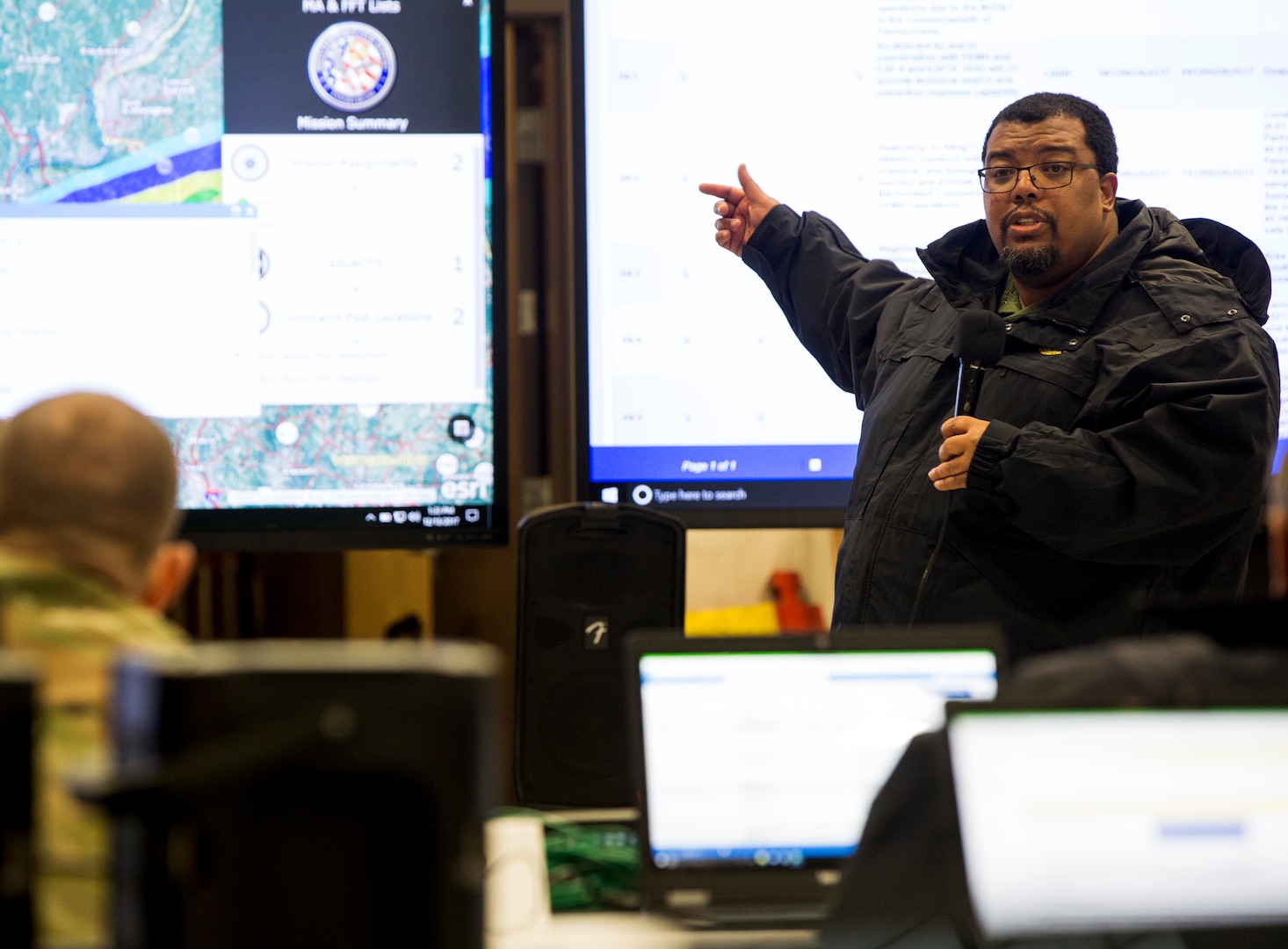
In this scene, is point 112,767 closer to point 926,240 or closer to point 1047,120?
point 1047,120

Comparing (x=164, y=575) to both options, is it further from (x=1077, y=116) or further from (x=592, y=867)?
(x=1077, y=116)

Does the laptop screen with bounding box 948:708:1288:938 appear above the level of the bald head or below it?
below

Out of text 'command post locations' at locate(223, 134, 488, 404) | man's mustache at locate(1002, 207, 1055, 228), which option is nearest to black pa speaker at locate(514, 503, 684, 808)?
text 'command post locations' at locate(223, 134, 488, 404)

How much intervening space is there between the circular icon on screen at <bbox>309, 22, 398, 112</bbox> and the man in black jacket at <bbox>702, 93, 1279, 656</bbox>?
4.19 feet

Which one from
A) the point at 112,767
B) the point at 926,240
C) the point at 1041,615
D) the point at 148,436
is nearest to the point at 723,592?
the point at 926,240

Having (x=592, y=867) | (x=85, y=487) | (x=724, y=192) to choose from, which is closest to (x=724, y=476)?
(x=724, y=192)

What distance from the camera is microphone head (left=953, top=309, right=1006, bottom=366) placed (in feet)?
8.14

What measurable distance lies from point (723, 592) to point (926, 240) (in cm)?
156

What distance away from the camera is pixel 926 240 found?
3379 mm

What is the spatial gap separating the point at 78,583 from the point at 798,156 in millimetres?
2531

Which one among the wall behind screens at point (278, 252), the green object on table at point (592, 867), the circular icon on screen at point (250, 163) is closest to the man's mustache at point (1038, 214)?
the wall behind screens at point (278, 252)

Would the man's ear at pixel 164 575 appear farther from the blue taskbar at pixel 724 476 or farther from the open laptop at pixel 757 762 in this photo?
the blue taskbar at pixel 724 476

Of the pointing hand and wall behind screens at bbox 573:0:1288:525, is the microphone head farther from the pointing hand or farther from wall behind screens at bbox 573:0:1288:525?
wall behind screens at bbox 573:0:1288:525

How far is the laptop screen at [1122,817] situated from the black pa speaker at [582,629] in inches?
52.0
